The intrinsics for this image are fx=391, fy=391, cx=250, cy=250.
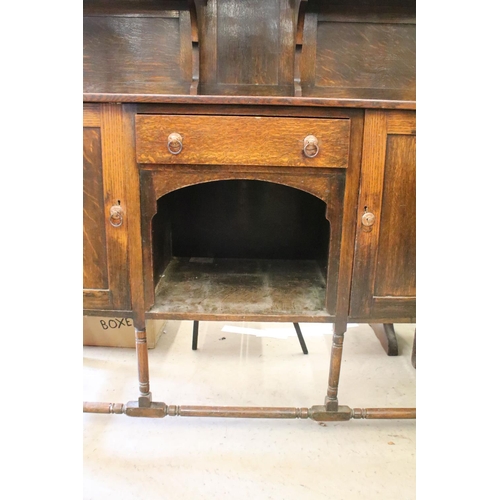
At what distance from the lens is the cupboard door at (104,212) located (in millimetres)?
905

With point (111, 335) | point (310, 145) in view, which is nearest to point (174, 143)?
point (310, 145)

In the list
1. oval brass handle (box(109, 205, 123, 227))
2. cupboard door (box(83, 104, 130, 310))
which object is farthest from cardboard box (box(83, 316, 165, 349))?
oval brass handle (box(109, 205, 123, 227))

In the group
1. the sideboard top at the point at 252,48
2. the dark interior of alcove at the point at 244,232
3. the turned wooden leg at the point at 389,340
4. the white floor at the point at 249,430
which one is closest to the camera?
the white floor at the point at 249,430

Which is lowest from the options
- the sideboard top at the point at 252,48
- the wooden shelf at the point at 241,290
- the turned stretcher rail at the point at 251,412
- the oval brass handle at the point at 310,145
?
the turned stretcher rail at the point at 251,412

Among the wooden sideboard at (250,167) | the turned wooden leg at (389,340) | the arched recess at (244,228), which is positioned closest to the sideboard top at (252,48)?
the wooden sideboard at (250,167)

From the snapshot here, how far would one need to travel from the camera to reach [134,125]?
2.95 ft

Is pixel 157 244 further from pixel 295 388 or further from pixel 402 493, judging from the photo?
pixel 402 493

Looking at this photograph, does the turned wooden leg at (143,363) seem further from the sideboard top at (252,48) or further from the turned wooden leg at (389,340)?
the turned wooden leg at (389,340)

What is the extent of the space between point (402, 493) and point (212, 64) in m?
1.34

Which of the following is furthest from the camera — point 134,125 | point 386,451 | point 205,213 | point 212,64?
point 205,213

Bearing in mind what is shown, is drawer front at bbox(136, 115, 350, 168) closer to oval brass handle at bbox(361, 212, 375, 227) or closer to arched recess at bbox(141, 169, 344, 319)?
oval brass handle at bbox(361, 212, 375, 227)

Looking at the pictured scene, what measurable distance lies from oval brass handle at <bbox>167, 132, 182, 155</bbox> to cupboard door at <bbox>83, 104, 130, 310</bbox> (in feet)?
0.39

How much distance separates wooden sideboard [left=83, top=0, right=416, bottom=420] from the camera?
90 cm
